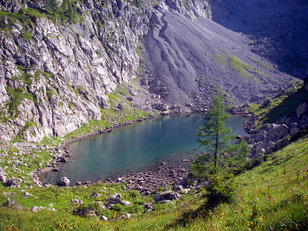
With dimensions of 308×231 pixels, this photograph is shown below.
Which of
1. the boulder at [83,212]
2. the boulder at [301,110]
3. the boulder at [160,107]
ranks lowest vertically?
the boulder at [160,107]

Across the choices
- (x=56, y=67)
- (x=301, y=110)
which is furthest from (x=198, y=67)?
(x=301, y=110)

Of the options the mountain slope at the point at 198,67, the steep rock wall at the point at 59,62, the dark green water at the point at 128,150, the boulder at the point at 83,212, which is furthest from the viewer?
the mountain slope at the point at 198,67

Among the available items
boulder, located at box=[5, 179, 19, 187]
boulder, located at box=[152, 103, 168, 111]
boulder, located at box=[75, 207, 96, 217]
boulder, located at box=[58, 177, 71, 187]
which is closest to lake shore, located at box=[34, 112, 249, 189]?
boulder, located at box=[58, 177, 71, 187]

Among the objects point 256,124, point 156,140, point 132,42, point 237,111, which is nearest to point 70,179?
point 156,140

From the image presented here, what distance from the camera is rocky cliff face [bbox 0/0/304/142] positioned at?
2427 inches

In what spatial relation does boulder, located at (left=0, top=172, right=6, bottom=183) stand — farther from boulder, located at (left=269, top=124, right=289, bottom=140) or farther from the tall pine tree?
boulder, located at (left=269, top=124, right=289, bottom=140)

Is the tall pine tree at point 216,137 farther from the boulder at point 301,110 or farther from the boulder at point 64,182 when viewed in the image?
the boulder at point 301,110

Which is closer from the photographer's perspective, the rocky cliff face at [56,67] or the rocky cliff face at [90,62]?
the rocky cliff face at [56,67]

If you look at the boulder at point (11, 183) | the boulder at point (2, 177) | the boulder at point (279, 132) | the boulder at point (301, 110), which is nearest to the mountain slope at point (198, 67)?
the boulder at point (301, 110)

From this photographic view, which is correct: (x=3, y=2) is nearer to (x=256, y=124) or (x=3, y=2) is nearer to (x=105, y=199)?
(x=105, y=199)

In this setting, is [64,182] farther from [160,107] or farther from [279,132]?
[160,107]

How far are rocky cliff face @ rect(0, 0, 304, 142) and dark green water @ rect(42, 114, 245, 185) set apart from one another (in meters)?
13.2

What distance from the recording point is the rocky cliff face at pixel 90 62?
61.7 metres

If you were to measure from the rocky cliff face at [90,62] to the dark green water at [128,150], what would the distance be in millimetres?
13220
